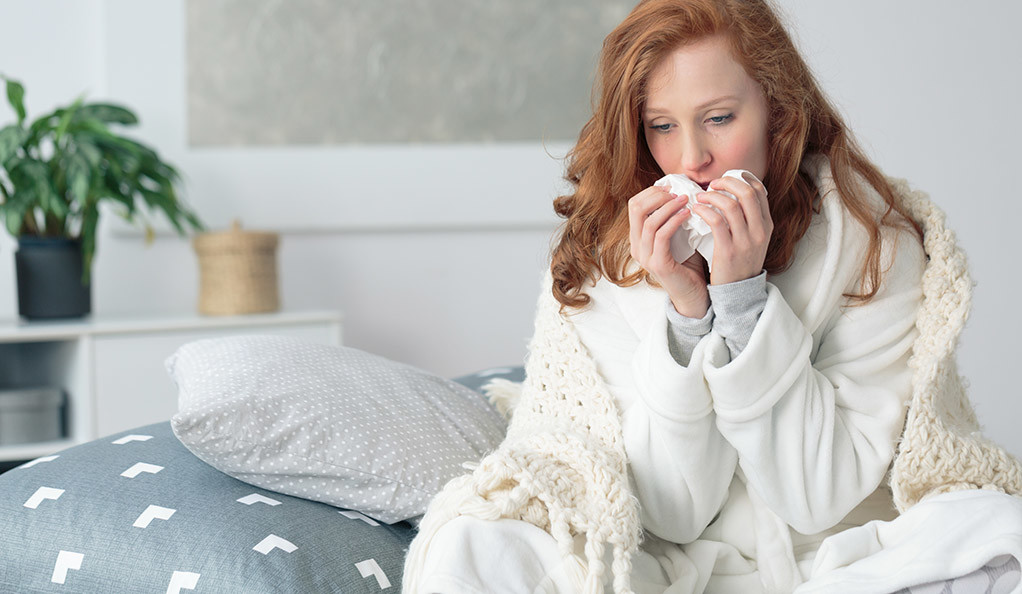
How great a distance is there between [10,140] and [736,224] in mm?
1784

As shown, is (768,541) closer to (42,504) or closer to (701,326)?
(701,326)

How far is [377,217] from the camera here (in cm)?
279

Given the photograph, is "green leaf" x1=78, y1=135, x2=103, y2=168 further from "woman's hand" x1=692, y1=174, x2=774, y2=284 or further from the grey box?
"woman's hand" x1=692, y1=174, x2=774, y2=284

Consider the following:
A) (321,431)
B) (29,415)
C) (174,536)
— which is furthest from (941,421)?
(29,415)

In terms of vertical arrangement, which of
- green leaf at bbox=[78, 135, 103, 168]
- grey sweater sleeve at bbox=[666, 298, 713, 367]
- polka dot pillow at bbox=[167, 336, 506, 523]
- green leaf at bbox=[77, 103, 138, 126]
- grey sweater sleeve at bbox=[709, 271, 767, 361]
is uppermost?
green leaf at bbox=[77, 103, 138, 126]

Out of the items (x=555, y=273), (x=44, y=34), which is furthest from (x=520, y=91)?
(x=555, y=273)

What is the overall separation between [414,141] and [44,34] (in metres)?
0.96

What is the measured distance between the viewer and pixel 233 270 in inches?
96.3

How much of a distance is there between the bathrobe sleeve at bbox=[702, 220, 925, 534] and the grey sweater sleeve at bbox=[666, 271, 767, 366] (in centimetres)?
1

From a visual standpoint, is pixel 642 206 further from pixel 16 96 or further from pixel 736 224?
pixel 16 96

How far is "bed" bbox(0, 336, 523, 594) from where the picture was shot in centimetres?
107

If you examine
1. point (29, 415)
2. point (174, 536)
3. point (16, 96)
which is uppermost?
point (16, 96)

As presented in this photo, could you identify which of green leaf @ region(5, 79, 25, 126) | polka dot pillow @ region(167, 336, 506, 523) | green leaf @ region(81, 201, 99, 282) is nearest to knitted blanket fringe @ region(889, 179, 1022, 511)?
polka dot pillow @ region(167, 336, 506, 523)

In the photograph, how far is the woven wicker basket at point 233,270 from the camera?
2443mm
